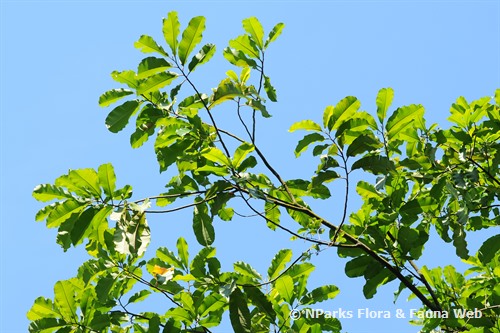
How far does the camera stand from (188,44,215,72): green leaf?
11.0 ft

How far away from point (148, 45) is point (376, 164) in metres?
1.36

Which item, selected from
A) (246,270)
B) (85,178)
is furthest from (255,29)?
(246,270)

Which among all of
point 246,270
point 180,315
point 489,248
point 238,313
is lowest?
point 238,313

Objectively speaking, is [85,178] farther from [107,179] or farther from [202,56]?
[202,56]

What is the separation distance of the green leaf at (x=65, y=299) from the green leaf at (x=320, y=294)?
1.32m

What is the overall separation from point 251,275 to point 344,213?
0.67m

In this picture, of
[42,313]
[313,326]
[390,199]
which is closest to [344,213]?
[390,199]

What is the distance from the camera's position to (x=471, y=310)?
380 centimetres

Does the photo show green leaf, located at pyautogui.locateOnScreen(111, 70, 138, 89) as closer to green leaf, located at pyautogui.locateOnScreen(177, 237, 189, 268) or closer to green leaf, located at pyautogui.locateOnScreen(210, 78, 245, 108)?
green leaf, located at pyautogui.locateOnScreen(210, 78, 245, 108)

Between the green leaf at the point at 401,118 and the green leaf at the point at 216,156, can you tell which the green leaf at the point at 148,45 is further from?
the green leaf at the point at 401,118

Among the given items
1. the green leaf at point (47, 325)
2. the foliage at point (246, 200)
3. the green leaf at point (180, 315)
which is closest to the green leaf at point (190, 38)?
the foliage at point (246, 200)

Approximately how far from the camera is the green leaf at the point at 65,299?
143 inches

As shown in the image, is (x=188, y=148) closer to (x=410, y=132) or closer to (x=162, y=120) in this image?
(x=162, y=120)

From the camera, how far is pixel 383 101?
3.53 metres
